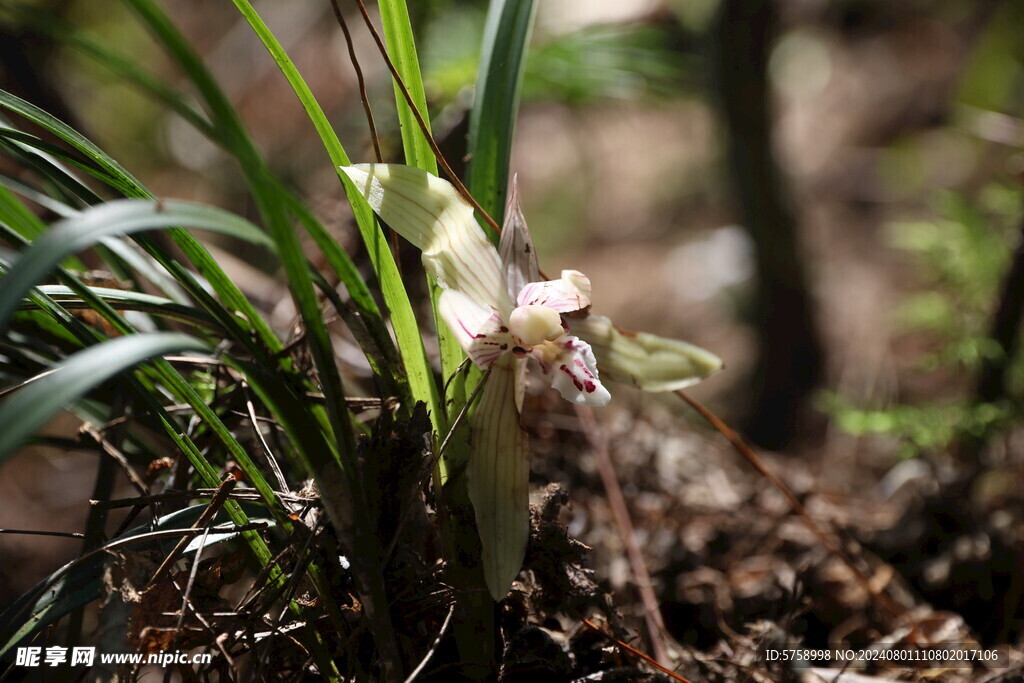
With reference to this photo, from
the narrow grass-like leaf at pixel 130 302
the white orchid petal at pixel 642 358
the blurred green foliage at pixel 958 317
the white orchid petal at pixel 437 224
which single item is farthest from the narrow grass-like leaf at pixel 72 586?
the blurred green foliage at pixel 958 317

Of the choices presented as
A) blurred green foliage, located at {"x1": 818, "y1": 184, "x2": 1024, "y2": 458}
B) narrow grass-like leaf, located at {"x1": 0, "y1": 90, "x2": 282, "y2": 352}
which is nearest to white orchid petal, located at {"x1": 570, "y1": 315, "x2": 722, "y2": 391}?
narrow grass-like leaf, located at {"x1": 0, "y1": 90, "x2": 282, "y2": 352}

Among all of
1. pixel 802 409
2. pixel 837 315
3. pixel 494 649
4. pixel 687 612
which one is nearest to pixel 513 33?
pixel 494 649

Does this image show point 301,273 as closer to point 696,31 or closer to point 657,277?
A: point 696,31

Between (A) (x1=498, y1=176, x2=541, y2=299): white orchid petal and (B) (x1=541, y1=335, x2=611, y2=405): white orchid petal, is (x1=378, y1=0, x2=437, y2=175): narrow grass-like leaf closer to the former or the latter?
(A) (x1=498, y1=176, x2=541, y2=299): white orchid petal

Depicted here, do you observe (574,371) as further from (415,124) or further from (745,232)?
(745,232)

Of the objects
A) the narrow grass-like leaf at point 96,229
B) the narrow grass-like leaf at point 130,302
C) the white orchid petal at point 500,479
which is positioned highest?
the narrow grass-like leaf at point 96,229

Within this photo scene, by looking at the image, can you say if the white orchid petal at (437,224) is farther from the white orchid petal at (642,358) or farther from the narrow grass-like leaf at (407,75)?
the white orchid petal at (642,358)
